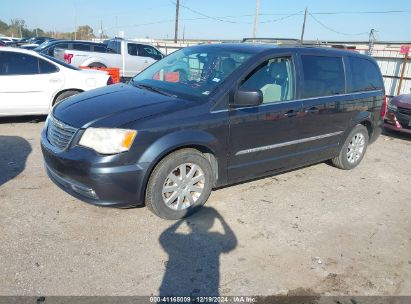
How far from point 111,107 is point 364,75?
3.96 metres

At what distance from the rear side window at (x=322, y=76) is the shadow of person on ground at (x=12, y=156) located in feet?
12.6

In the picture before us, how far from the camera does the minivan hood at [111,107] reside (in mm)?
3547

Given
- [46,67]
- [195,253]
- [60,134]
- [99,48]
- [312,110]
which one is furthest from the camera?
[99,48]

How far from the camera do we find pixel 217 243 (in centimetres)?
354

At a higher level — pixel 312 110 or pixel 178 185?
pixel 312 110

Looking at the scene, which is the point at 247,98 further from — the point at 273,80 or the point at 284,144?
the point at 284,144

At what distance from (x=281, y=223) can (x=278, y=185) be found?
1.09 m

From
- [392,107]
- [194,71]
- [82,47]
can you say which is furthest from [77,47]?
[194,71]

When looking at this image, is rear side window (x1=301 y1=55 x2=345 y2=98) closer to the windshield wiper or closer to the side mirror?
the side mirror

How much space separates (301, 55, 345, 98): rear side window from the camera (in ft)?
15.6

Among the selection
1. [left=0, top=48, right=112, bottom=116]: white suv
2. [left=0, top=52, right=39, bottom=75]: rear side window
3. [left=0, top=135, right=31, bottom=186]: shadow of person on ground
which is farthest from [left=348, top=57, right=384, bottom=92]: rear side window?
[left=0, top=52, right=39, bottom=75]: rear side window

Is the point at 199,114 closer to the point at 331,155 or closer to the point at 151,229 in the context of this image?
the point at 151,229

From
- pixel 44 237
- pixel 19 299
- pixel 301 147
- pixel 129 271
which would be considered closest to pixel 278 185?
pixel 301 147

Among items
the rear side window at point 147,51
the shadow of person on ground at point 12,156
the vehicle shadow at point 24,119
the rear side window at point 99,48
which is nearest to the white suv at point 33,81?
the vehicle shadow at point 24,119
